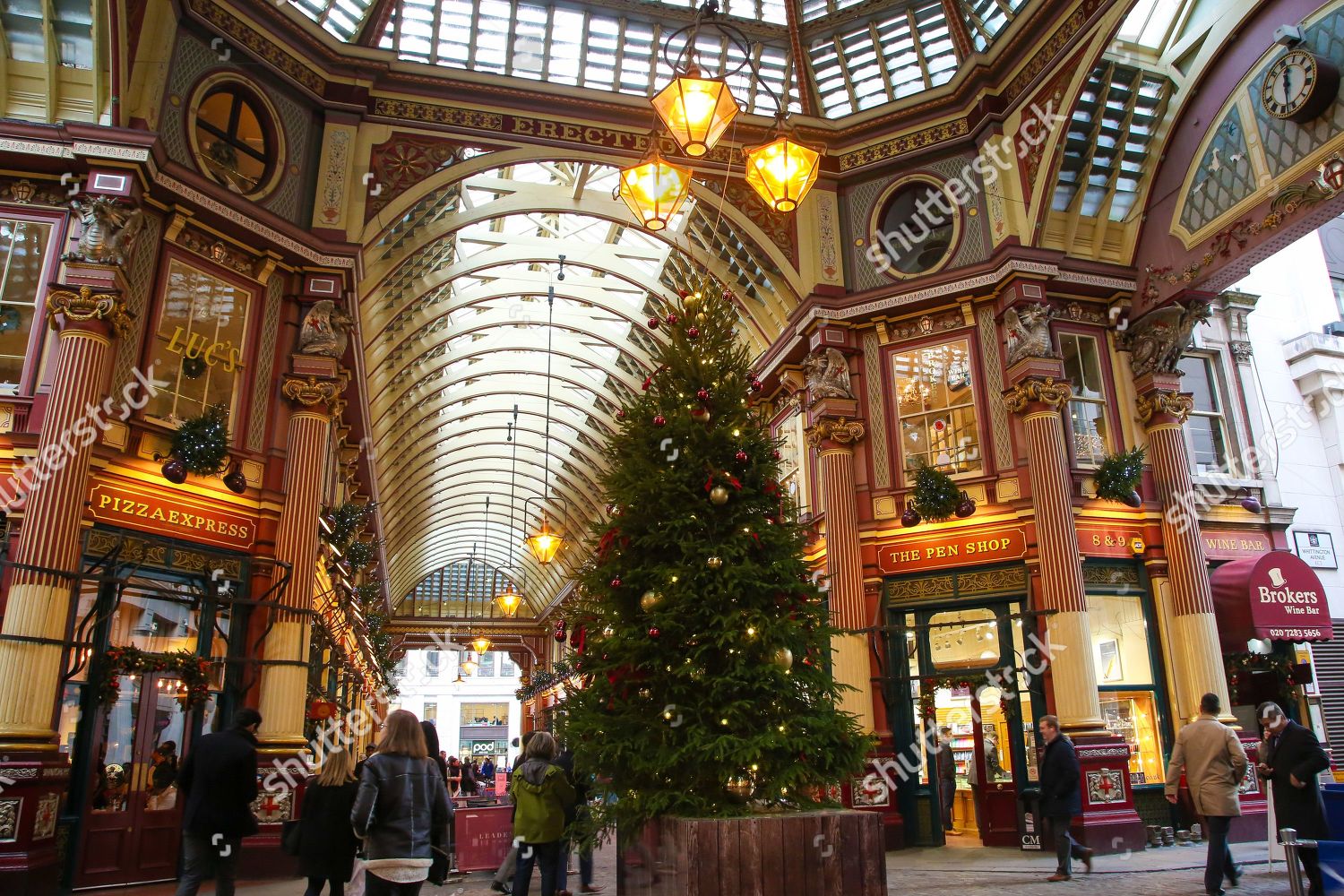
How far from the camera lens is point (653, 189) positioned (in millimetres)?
8391

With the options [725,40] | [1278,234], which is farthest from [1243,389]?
[725,40]

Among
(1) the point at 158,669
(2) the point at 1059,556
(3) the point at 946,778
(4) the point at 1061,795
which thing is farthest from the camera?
(3) the point at 946,778

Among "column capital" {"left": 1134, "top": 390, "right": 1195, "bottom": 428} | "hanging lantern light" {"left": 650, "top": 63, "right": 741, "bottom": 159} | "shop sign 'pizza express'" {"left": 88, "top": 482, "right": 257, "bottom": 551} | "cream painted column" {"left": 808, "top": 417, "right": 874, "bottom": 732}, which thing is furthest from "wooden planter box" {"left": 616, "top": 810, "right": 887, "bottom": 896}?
"column capital" {"left": 1134, "top": 390, "right": 1195, "bottom": 428}

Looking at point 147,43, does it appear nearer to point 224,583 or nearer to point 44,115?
point 44,115

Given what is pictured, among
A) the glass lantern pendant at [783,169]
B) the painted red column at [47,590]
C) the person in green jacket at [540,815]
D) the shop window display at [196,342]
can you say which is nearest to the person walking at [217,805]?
the person in green jacket at [540,815]

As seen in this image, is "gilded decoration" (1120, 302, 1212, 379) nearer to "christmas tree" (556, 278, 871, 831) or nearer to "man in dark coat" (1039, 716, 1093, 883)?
"man in dark coat" (1039, 716, 1093, 883)

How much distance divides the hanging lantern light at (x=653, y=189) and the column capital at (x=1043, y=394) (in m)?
6.88

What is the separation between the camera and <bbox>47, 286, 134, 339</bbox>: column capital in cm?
1001

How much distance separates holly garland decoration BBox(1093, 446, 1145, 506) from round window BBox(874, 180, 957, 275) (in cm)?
411

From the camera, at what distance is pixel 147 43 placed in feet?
36.6

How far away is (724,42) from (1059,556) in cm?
970

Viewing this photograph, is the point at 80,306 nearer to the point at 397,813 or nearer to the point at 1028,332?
the point at 397,813

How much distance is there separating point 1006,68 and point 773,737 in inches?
473

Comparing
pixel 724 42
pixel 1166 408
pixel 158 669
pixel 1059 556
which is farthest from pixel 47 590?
pixel 1166 408
